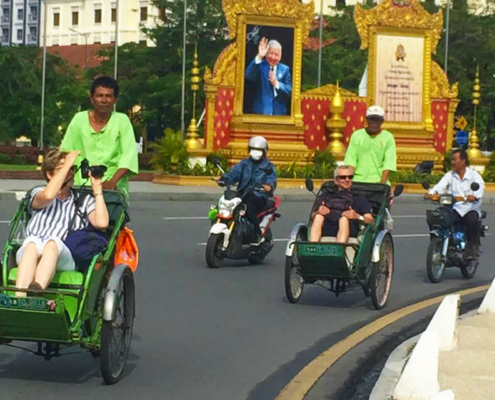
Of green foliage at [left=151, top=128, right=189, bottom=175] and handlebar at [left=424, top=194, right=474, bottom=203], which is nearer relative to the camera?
handlebar at [left=424, top=194, right=474, bottom=203]

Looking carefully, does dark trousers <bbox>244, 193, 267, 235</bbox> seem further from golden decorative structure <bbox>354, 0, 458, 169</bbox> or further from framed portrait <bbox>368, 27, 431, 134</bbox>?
framed portrait <bbox>368, 27, 431, 134</bbox>

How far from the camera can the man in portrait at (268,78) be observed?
3675cm

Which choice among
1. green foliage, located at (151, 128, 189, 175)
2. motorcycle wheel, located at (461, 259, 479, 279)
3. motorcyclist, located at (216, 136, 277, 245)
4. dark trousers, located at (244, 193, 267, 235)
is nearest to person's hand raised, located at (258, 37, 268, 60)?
green foliage, located at (151, 128, 189, 175)

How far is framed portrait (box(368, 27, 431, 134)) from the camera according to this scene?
131 feet

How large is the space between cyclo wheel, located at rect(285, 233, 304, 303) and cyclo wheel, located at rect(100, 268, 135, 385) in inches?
140

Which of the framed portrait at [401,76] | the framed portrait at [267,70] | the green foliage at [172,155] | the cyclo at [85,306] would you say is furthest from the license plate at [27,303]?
the framed portrait at [401,76]

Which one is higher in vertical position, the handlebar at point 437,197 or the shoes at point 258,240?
the handlebar at point 437,197

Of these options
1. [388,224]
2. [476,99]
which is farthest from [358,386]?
[476,99]

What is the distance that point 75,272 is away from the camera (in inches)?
289

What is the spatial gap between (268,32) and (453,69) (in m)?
24.5

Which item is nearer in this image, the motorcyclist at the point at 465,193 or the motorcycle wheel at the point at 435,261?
the motorcycle wheel at the point at 435,261

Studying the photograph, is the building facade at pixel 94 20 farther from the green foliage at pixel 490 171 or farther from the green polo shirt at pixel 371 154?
the green polo shirt at pixel 371 154

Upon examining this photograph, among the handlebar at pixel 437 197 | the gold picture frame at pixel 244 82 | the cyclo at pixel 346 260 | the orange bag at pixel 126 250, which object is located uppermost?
the gold picture frame at pixel 244 82

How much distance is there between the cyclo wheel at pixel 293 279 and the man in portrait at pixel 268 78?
25.3 m
